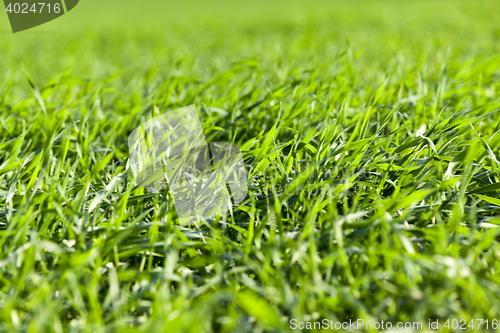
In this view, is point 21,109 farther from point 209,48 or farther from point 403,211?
point 209,48

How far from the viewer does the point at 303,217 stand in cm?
127

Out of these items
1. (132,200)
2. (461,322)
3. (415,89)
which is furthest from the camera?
(415,89)

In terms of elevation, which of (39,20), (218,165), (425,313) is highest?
(39,20)

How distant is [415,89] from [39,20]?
89.1 inches

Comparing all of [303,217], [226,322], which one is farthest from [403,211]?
[226,322]

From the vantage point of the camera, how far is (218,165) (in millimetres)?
1466

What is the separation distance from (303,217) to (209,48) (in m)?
3.60

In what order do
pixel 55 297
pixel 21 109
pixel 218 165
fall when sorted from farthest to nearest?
1. pixel 21 109
2. pixel 218 165
3. pixel 55 297

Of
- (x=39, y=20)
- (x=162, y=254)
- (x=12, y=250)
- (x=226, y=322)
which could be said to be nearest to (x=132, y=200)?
(x=162, y=254)

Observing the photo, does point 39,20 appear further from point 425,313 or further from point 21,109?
point 425,313

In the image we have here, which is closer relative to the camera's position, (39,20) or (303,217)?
(303,217)

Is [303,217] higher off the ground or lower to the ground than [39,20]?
lower

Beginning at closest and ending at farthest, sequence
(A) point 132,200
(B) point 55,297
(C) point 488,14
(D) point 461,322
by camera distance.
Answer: (D) point 461,322
(B) point 55,297
(A) point 132,200
(C) point 488,14

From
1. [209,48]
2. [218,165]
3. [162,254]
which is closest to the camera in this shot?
[162,254]
